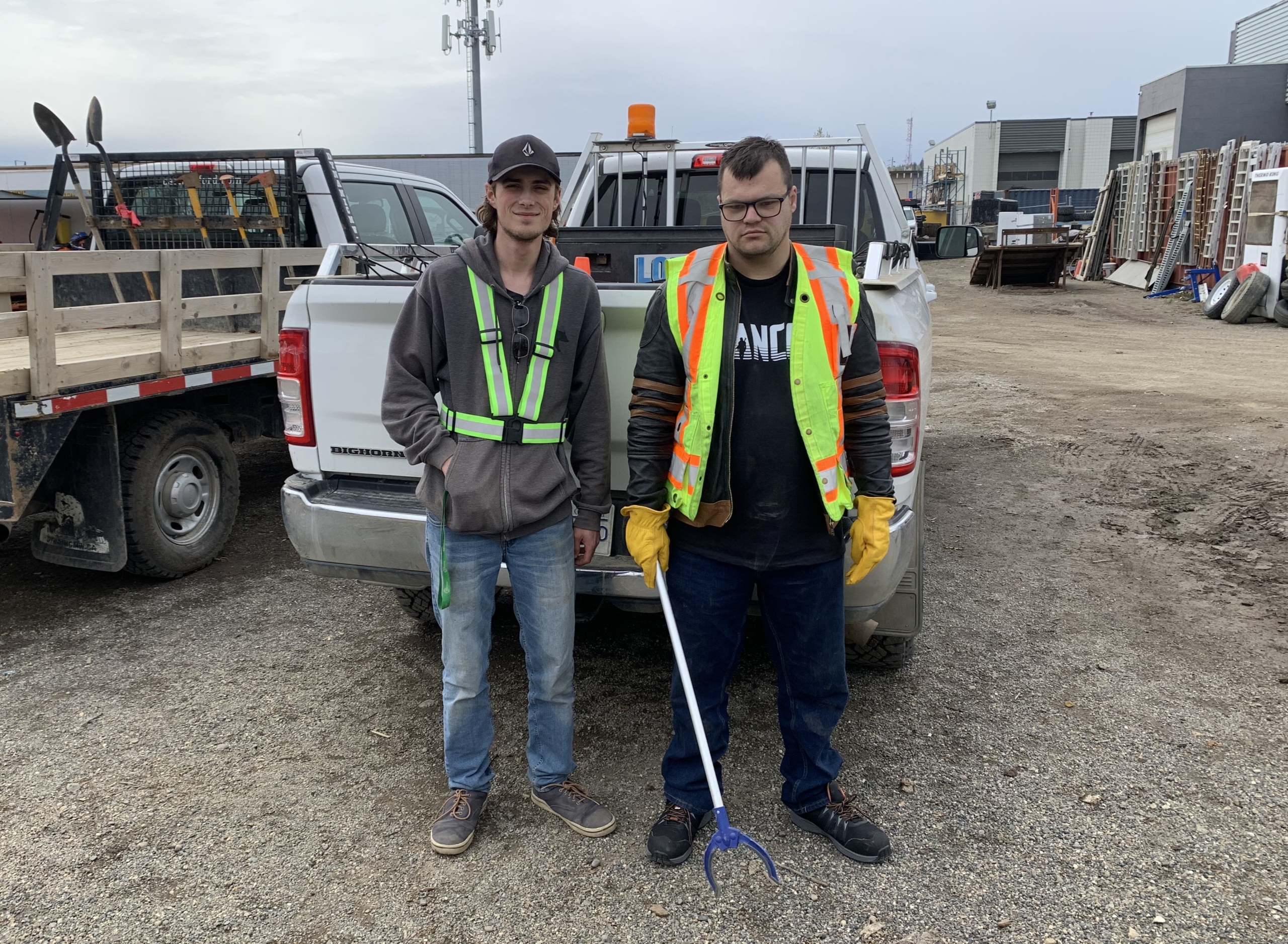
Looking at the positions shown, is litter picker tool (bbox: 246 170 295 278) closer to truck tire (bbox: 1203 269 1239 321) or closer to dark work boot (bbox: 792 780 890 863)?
dark work boot (bbox: 792 780 890 863)

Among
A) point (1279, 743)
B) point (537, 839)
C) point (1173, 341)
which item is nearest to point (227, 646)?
point (537, 839)

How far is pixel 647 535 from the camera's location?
2.66 metres

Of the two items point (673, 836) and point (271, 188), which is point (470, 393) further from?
point (271, 188)

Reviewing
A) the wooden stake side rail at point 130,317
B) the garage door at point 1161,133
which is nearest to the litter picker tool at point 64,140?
the wooden stake side rail at point 130,317

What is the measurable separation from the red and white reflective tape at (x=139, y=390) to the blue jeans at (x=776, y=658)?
3.03 meters

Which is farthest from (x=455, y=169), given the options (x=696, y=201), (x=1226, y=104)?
(x=1226, y=104)

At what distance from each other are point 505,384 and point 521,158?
61cm

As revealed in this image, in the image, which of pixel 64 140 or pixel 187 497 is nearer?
pixel 187 497

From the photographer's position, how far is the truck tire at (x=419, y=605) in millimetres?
4270

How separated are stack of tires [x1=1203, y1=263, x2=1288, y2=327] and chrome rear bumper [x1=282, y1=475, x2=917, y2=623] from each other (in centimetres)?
1688

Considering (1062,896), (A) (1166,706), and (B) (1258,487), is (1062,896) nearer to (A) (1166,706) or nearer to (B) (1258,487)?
(A) (1166,706)

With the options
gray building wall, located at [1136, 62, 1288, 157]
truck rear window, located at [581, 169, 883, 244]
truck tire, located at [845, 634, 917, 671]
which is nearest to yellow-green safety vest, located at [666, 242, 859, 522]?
truck tire, located at [845, 634, 917, 671]

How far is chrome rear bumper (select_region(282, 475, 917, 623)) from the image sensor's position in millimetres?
3025

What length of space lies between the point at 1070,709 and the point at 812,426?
6.27ft
